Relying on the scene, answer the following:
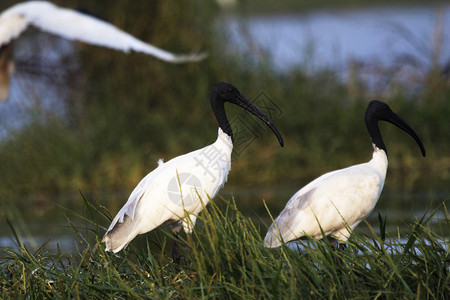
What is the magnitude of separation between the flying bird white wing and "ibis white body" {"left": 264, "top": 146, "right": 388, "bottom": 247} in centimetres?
186

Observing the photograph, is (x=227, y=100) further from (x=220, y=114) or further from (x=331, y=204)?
(x=331, y=204)

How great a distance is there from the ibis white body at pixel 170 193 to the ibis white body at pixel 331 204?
444 millimetres

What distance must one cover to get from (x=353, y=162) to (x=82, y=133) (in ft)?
9.69

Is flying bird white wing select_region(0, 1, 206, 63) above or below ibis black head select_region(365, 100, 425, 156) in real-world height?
above

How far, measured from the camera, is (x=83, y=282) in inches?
147

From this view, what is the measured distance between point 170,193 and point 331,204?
89cm

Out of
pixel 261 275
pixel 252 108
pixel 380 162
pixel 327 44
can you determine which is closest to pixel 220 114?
pixel 252 108

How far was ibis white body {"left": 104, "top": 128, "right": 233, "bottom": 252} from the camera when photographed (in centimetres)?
437

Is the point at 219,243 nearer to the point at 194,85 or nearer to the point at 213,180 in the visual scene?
the point at 213,180

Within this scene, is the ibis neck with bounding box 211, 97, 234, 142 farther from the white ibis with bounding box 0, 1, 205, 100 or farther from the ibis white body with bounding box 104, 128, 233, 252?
the white ibis with bounding box 0, 1, 205, 100

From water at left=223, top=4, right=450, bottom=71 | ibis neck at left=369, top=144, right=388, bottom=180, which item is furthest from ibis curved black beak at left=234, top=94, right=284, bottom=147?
water at left=223, top=4, right=450, bottom=71

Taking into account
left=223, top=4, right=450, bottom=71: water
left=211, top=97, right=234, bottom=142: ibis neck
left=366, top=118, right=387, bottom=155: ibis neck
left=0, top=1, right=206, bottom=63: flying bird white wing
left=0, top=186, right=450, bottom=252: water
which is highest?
left=0, top=1, right=206, bottom=63: flying bird white wing

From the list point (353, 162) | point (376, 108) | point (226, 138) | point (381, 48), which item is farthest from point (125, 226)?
point (381, 48)

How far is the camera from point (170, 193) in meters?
4.45
